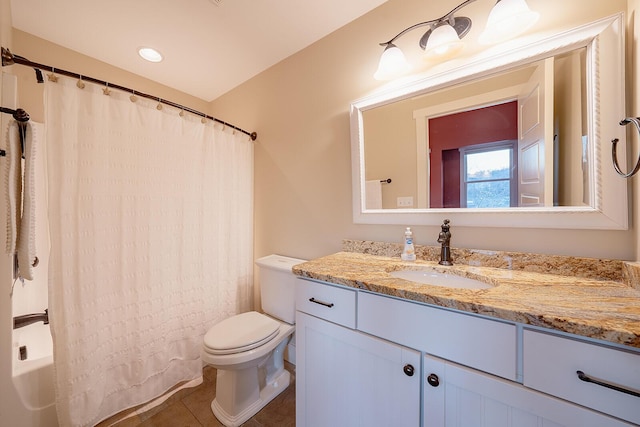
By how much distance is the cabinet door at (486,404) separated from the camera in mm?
546

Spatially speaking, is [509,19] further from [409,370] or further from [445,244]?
[409,370]

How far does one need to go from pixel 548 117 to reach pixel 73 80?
218 cm

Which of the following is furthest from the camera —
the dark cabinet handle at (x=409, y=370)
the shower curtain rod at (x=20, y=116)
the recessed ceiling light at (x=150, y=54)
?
the recessed ceiling light at (x=150, y=54)

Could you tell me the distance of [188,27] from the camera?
1452mm

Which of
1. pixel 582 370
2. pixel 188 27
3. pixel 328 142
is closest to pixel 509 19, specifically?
pixel 328 142

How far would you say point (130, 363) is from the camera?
1.35 meters

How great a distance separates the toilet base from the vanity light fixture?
1983 mm

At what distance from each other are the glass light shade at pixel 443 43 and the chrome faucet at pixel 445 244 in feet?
2.64

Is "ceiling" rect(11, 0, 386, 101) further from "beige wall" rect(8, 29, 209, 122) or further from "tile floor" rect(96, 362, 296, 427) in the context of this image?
"tile floor" rect(96, 362, 296, 427)

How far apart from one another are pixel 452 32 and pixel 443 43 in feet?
0.18

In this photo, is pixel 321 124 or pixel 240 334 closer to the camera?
pixel 240 334

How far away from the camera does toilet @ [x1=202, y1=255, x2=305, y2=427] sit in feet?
4.01

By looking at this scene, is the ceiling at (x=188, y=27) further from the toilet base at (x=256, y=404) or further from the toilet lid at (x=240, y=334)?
the toilet base at (x=256, y=404)

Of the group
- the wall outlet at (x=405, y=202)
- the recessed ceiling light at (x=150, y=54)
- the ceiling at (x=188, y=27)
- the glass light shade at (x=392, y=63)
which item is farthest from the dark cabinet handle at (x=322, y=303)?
the recessed ceiling light at (x=150, y=54)
